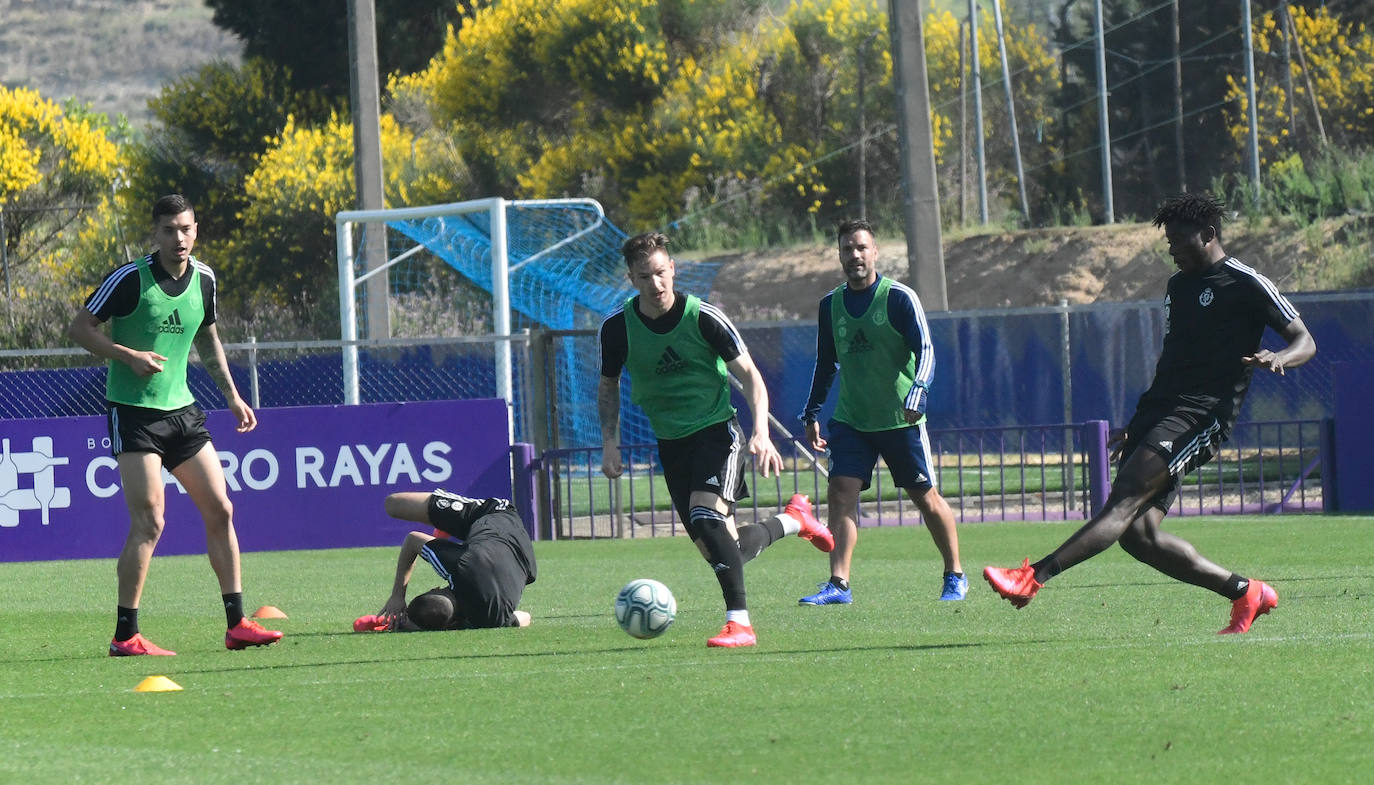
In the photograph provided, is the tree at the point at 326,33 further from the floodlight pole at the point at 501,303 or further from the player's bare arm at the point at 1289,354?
the player's bare arm at the point at 1289,354

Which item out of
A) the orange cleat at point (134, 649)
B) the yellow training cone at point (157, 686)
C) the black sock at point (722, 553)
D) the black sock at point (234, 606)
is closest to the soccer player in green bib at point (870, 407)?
the black sock at point (722, 553)

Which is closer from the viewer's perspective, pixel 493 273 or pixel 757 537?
pixel 757 537

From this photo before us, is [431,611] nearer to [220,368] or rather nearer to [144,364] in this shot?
[220,368]

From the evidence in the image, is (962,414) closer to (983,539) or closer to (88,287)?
(983,539)

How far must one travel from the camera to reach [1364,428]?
16734 millimetres

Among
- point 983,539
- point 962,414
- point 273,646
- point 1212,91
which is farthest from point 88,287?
point 273,646

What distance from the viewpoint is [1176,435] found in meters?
7.59

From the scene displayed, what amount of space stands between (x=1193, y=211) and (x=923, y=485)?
2950 mm

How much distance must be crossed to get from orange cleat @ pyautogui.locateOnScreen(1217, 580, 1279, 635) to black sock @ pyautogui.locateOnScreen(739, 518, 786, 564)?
2417mm

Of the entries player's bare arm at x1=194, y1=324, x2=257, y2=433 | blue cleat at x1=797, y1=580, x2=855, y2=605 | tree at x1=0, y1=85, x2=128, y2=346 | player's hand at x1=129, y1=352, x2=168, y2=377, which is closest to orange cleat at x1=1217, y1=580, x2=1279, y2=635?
blue cleat at x1=797, y1=580, x2=855, y2=605

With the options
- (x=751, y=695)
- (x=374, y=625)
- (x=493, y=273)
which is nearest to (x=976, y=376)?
(x=493, y=273)

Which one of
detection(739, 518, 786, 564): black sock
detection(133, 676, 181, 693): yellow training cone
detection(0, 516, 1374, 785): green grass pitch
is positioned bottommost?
detection(0, 516, 1374, 785): green grass pitch

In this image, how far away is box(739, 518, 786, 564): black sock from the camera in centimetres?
945

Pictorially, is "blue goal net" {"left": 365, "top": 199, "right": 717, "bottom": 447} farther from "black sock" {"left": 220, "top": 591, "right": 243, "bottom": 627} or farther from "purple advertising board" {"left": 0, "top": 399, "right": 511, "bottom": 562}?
"black sock" {"left": 220, "top": 591, "right": 243, "bottom": 627}
